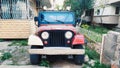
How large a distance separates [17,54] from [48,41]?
2.31 metres

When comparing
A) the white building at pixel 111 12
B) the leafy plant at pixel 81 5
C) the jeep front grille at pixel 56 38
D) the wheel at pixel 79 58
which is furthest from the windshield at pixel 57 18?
the leafy plant at pixel 81 5

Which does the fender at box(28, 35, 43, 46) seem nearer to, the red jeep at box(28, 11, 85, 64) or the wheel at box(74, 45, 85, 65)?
the red jeep at box(28, 11, 85, 64)

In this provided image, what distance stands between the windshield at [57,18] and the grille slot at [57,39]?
1.76 meters

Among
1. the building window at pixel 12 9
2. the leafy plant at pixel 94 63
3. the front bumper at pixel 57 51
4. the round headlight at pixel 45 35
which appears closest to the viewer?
the leafy plant at pixel 94 63

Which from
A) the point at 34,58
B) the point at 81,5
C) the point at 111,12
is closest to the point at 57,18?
the point at 34,58

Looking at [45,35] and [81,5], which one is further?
[81,5]

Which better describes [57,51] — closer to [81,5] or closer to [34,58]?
[34,58]

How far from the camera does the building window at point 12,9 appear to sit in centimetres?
1530

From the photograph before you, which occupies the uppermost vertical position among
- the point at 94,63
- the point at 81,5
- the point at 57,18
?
the point at 81,5

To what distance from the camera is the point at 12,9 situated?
1542 cm

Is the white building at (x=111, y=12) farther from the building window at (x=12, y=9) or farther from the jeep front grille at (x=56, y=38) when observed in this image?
the jeep front grille at (x=56, y=38)

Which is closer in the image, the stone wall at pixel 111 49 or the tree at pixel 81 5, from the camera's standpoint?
the stone wall at pixel 111 49

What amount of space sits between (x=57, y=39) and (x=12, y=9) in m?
7.91

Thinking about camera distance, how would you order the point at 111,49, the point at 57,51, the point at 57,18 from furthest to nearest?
the point at 57,18, the point at 57,51, the point at 111,49
